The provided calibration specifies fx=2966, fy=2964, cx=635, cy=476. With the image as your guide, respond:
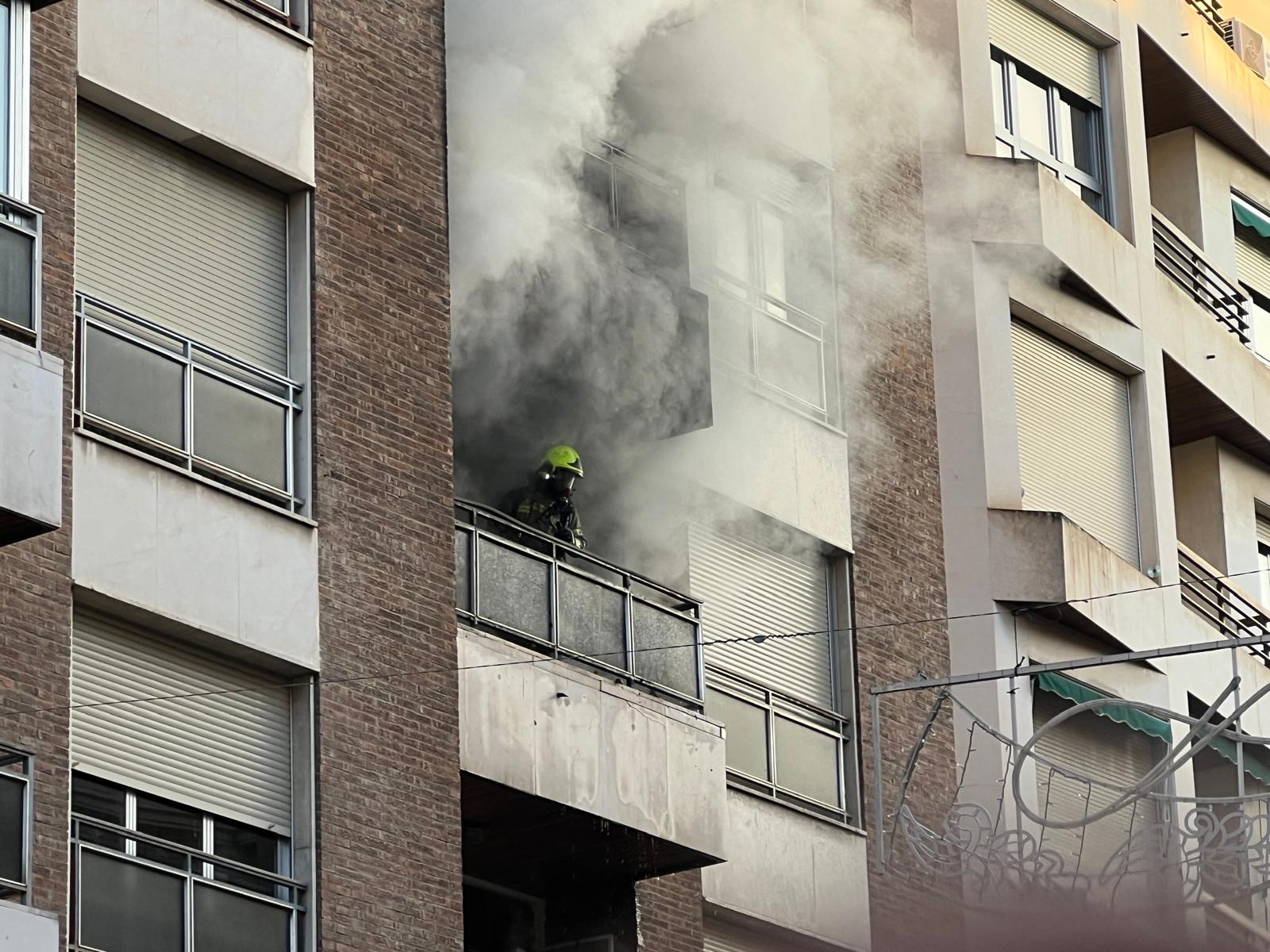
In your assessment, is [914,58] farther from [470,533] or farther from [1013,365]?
[470,533]

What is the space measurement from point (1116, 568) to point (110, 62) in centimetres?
1109

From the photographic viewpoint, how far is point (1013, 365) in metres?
24.5

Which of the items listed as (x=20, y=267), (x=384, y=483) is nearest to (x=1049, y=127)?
(x=384, y=483)

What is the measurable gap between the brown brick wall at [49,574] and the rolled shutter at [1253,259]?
58.3 feet

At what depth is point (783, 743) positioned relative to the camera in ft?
69.7

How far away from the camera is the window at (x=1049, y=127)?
26.0 metres

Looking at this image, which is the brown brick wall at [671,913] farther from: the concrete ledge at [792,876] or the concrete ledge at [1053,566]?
the concrete ledge at [1053,566]

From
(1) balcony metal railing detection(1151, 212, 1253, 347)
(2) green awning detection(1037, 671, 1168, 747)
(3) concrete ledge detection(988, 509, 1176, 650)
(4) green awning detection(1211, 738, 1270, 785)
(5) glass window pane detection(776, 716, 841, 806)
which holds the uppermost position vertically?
(1) balcony metal railing detection(1151, 212, 1253, 347)

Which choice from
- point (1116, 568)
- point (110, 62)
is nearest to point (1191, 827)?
point (1116, 568)

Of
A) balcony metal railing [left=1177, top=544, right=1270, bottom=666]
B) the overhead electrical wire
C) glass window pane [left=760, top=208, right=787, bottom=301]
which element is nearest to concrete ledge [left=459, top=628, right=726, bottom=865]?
the overhead electrical wire

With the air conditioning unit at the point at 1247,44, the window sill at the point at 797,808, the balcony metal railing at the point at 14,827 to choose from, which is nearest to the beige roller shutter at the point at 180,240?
the balcony metal railing at the point at 14,827

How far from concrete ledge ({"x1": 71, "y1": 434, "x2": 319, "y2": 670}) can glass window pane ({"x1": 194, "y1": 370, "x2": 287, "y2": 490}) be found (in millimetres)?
293

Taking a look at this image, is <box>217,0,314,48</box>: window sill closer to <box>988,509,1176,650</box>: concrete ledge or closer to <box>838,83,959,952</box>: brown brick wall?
<box>838,83,959,952</box>: brown brick wall

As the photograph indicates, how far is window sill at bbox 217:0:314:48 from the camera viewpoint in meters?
17.4
